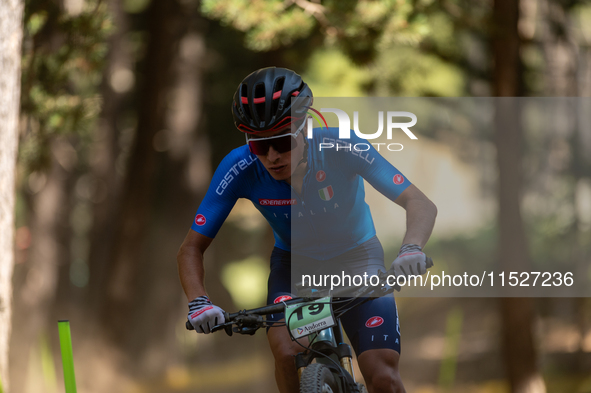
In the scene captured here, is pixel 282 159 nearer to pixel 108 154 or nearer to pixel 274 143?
pixel 274 143

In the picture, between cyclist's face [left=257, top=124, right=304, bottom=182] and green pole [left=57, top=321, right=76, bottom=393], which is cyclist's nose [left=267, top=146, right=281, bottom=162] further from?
green pole [left=57, top=321, right=76, bottom=393]

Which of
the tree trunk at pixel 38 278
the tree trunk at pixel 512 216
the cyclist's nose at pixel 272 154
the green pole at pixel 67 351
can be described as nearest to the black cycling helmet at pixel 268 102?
the cyclist's nose at pixel 272 154

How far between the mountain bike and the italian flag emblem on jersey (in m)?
0.54

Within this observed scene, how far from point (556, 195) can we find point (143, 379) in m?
7.32

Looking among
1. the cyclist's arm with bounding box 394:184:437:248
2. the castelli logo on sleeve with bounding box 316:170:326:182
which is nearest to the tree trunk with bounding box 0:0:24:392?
the castelli logo on sleeve with bounding box 316:170:326:182

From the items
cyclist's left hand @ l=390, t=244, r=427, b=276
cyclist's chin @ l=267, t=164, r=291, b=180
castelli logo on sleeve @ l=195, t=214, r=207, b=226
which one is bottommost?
cyclist's left hand @ l=390, t=244, r=427, b=276

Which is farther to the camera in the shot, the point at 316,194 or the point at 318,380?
the point at 316,194

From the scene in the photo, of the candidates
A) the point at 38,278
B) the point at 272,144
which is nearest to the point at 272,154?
the point at 272,144

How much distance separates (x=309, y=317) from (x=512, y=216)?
205 inches

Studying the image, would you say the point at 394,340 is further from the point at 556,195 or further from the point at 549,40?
the point at 549,40

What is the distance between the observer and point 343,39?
16.9 feet

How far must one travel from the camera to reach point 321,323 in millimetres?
2139

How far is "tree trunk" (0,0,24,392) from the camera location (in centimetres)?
342

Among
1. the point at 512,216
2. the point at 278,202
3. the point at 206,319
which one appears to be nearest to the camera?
the point at 206,319
